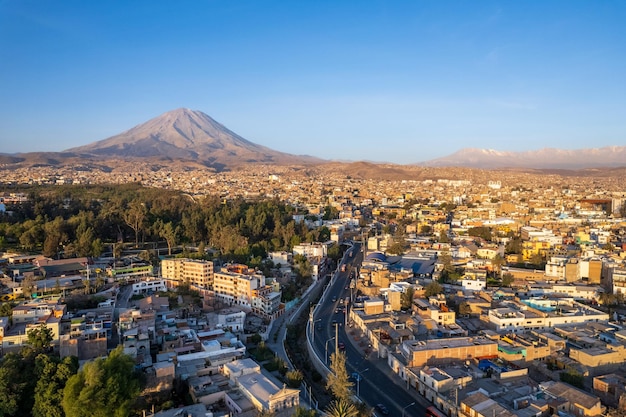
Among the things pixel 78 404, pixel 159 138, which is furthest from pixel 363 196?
pixel 159 138

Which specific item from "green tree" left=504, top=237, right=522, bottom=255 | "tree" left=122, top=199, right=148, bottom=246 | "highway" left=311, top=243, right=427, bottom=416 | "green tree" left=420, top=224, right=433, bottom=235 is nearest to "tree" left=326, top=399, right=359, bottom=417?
"highway" left=311, top=243, right=427, bottom=416

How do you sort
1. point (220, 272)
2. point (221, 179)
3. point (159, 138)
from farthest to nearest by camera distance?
point (159, 138)
point (221, 179)
point (220, 272)

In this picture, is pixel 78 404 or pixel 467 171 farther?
pixel 467 171

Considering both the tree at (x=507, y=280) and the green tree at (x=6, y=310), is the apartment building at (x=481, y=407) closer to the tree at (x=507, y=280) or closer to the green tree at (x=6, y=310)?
the tree at (x=507, y=280)

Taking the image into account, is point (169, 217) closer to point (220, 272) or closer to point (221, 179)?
point (220, 272)

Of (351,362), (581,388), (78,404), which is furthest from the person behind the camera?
(351,362)

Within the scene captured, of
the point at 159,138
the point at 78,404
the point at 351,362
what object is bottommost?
the point at 351,362

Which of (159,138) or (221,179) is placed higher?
(159,138)

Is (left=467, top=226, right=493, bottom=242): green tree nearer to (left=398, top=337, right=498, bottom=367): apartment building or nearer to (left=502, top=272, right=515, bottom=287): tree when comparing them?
(left=502, top=272, right=515, bottom=287): tree
